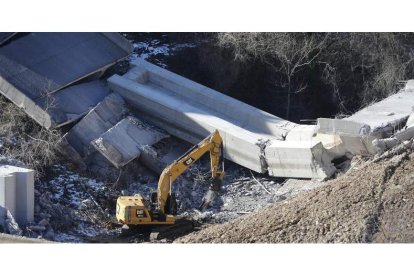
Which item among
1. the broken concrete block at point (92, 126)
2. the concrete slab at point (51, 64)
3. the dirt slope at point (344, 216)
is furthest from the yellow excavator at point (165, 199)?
the concrete slab at point (51, 64)

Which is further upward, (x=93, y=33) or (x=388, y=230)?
(x=93, y=33)

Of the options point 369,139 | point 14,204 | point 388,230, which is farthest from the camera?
point 369,139

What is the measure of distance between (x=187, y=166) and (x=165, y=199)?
0.72m

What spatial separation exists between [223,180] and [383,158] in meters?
3.59

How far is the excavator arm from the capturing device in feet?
54.3

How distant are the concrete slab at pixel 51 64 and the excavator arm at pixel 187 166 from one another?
2993 mm

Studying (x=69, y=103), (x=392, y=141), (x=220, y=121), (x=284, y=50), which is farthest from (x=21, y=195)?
(x=284, y=50)

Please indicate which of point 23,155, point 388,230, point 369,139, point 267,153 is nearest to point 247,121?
point 267,153

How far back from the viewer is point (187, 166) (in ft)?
55.2

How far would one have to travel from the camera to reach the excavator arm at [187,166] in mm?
16562

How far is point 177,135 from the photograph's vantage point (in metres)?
19.2

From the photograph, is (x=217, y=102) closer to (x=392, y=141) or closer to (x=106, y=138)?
(x=106, y=138)

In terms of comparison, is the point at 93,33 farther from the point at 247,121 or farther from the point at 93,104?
the point at 247,121

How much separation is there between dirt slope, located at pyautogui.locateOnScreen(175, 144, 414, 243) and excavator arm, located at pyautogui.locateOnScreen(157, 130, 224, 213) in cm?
134
